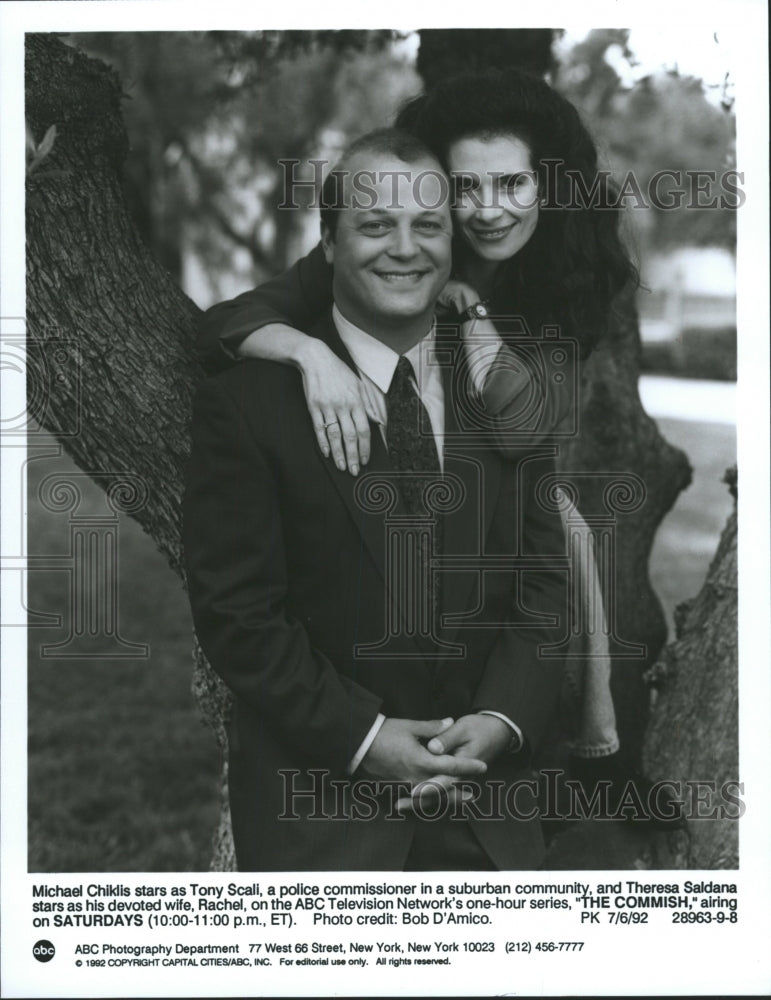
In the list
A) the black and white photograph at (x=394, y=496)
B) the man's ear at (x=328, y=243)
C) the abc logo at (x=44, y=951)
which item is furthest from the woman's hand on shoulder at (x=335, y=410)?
the abc logo at (x=44, y=951)

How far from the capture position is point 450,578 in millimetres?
3438

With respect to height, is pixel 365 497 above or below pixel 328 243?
below

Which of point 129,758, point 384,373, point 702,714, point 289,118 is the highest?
point 289,118

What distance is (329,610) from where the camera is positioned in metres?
3.40

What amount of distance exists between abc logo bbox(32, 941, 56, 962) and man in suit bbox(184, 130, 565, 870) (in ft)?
1.96

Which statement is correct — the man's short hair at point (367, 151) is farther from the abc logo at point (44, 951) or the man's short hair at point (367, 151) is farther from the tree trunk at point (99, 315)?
the abc logo at point (44, 951)

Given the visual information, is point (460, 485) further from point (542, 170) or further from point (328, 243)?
point (542, 170)

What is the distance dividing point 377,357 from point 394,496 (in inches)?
15.2

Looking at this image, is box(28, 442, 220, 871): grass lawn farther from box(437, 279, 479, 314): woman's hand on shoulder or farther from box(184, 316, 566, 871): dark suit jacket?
box(437, 279, 479, 314): woman's hand on shoulder

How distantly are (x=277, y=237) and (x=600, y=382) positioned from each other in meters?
1.19

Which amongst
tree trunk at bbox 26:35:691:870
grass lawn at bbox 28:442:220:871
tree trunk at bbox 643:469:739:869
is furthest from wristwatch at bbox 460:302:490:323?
grass lawn at bbox 28:442:220:871

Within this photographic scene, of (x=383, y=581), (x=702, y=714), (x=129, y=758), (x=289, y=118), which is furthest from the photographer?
(x=129, y=758)

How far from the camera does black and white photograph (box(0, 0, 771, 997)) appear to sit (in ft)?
11.1
